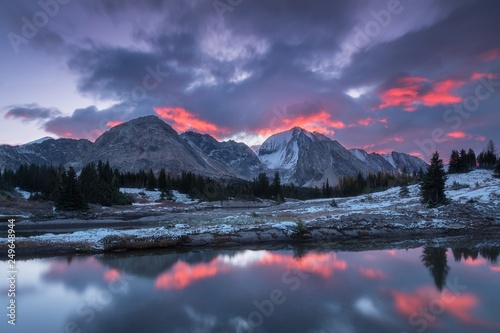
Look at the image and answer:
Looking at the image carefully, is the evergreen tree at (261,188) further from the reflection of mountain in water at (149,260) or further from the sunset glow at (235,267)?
the sunset glow at (235,267)

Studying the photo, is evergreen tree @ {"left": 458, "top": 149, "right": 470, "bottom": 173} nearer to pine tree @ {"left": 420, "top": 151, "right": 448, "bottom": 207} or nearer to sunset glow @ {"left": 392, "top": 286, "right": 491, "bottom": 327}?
pine tree @ {"left": 420, "top": 151, "right": 448, "bottom": 207}

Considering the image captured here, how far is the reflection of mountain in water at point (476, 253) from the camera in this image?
22572 mm

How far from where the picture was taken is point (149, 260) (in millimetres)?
23672

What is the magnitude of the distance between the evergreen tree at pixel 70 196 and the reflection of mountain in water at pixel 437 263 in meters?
67.4

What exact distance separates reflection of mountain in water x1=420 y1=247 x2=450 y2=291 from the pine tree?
83.7 ft

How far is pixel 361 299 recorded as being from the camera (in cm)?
1425

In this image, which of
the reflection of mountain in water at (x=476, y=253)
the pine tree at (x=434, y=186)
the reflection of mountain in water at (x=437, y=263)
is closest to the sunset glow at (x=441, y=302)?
the reflection of mountain in water at (x=437, y=263)

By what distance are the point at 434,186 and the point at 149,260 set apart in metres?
44.4

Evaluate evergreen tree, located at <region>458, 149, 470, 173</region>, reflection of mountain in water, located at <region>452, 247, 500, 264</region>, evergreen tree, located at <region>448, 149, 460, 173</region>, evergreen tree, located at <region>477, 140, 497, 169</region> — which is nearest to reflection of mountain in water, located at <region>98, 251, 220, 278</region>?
reflection of mountain in water, located at <region>452, 247, 500, 264</region>

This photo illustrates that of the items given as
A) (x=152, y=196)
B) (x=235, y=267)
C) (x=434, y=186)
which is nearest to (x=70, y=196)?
(x=152, y=196)

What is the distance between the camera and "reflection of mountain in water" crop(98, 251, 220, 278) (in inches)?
808

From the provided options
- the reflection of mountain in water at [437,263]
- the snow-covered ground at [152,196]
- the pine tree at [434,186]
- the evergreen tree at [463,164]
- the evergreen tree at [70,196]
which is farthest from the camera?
the evergreen tree at [463,164]

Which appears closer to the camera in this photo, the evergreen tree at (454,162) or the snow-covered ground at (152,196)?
the snow-covered ground at (152,196)

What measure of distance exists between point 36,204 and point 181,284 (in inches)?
2949
